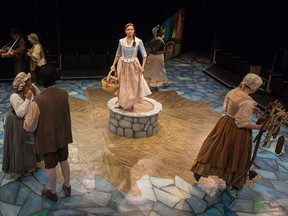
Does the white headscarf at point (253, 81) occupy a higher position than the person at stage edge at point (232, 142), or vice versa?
the white headscarf at point (253, 81)

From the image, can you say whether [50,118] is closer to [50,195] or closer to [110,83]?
[50,195]

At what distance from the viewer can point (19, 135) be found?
4.57 m

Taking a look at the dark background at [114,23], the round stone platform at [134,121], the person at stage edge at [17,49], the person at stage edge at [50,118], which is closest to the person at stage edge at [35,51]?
the person at stage edge at [17,49]

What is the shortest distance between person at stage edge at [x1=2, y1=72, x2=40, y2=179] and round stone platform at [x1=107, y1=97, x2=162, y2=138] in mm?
1753

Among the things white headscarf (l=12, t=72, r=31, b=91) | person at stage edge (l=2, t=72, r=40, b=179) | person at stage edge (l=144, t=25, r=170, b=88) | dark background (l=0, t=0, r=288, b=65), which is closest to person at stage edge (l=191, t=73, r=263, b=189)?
person at stage edge (l=2, t=72, r=40, b=179)

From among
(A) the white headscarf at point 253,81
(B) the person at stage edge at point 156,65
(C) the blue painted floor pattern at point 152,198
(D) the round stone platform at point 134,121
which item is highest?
(A) the white headscarf at point 253,81

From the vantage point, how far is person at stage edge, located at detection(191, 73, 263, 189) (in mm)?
4160

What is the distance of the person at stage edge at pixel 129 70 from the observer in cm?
578

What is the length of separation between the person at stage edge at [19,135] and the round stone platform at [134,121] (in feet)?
5.75

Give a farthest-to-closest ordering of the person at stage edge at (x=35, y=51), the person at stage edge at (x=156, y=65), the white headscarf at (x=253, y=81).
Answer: the person at stage edge at (x=156, y=65) < the person at stage edge at (x=35, y=51) < the white headscarf at (x=253, y=81)

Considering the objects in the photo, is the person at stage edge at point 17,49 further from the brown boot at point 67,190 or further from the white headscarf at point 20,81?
the brown boot at point 67,190

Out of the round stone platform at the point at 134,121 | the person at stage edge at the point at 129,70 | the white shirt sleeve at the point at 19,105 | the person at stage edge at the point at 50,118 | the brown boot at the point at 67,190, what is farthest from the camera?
the round stone platform at the point at 134,121

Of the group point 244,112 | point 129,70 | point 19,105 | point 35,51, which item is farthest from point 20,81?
point 35,51

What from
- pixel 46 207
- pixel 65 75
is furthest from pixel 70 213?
pixel 65 75
